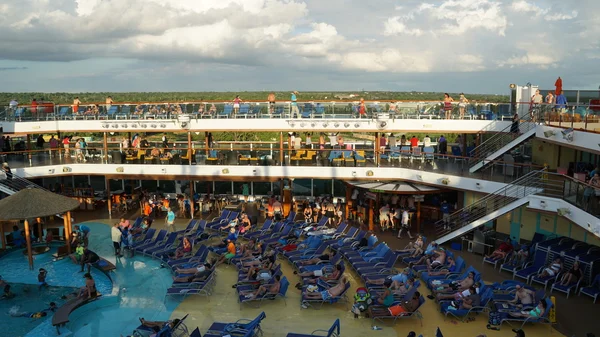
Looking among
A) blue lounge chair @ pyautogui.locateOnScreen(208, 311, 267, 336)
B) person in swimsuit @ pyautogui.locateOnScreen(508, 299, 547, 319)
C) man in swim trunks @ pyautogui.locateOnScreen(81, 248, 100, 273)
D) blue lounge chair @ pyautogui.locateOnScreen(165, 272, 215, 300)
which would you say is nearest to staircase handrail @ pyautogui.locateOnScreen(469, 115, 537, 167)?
person in swimsuit @ pyautogui.locateOnScreen(508, 299, 547, 319)

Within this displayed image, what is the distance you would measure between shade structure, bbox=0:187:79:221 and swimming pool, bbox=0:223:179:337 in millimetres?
2066

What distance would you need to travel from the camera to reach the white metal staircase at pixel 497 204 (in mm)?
16516

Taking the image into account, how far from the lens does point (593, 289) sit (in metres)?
14.4

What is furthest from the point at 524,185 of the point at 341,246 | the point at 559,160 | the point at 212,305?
the point at 212,305

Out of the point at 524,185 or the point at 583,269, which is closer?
the point at 583,269

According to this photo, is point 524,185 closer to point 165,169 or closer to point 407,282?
point 407,282

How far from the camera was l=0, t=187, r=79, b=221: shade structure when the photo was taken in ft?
55.0

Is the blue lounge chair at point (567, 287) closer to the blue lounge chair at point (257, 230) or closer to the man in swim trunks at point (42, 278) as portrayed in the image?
the blue lounge chair at point (257, 230)

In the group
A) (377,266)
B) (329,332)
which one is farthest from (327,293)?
(377,266)

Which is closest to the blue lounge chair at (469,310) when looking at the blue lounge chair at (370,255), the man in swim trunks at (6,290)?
the blue lounge chair at (370,255)

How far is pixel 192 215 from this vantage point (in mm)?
24266

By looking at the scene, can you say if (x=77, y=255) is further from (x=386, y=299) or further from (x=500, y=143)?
(x=500, y=143)

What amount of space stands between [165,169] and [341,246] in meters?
9.97

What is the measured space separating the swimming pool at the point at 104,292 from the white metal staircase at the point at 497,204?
1085 cm
